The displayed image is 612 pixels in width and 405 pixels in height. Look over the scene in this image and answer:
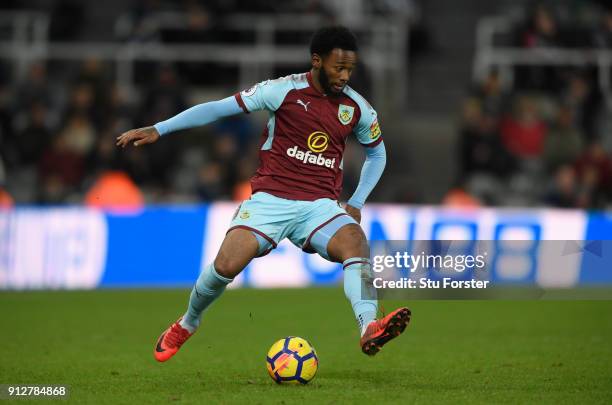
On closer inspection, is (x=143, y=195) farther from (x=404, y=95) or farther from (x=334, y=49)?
(x=334, y=49)

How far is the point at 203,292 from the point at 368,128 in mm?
1620

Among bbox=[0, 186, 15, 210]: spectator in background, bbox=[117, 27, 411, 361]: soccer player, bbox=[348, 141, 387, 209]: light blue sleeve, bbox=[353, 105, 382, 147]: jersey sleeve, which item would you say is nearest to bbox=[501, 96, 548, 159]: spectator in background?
bbox=[0, 186, 15, 210]: spectator in background

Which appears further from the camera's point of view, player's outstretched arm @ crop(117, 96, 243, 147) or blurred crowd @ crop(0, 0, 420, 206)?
blurred crowd @ crop(0, 0, 420, 206)

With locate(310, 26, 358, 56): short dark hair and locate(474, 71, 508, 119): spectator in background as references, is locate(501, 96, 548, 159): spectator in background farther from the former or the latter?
locate(310, 26, 358, 56): short dark hair

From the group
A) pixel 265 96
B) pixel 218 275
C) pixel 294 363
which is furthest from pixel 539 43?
pixel 294 363

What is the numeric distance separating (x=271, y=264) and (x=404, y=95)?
633 cm

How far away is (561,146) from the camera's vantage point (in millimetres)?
18062

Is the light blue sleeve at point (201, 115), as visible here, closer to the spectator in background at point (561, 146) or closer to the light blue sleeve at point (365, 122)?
the light blue sleeve at point (365, 122)

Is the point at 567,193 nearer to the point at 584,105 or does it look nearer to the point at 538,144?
the point at 538,144

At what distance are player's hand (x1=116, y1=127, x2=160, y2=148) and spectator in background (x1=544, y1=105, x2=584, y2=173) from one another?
37.9 ft

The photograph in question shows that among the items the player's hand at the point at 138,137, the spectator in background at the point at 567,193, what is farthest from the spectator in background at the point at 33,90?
the player's hand at the point at 138,137

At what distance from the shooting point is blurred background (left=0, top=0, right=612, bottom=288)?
1538 centimetres

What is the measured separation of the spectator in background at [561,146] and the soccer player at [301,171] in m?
10.4

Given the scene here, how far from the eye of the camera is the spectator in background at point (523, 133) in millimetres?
17922
